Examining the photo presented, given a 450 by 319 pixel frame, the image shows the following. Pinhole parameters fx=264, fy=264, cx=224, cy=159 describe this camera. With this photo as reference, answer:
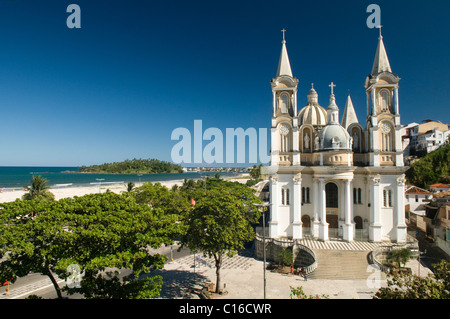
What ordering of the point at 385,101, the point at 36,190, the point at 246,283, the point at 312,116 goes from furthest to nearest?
the point at 36,190 → the point at 312,116 → the point at 385,101 → the point at 246,283

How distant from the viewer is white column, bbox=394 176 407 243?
87.4 ft

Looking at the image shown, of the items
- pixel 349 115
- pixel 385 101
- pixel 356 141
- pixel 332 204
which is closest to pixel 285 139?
pixel 356 141

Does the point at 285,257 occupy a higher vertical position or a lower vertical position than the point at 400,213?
lower

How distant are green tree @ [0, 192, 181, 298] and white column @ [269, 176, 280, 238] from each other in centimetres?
1680

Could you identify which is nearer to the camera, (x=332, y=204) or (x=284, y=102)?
(x=332, y=204)

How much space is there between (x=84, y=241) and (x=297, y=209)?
21730mm

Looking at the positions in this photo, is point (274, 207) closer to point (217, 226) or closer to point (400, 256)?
point (400, 256)

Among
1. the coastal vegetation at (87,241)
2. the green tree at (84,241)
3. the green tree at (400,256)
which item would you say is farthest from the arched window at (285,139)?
the green tree at (84,241)

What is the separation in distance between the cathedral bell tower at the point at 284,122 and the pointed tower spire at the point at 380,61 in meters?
8.85

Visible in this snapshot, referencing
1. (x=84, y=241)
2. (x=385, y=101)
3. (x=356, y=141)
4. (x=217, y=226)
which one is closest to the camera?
(x=84, y=241)

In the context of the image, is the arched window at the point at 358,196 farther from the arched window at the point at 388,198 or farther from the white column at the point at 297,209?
the white column at the point at 297,209

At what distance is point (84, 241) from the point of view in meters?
10.8

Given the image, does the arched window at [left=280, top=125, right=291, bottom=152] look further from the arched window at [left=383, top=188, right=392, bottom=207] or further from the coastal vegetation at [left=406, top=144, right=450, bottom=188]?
the coastal vegetation at [left=406, top=144, right=450, bottom=188]
